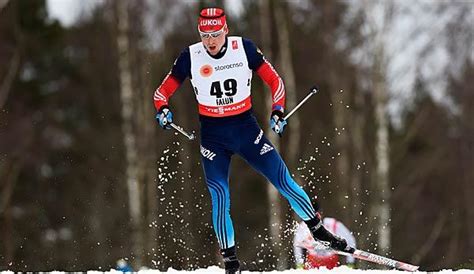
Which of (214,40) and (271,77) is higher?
(214,40)

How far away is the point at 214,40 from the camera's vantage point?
301 inches

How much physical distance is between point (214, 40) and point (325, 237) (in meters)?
1.95

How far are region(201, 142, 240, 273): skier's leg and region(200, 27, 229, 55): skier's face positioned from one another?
0.77 m

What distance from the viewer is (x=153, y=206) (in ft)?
75.2

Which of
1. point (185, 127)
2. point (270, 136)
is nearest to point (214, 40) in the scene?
point (270, 136)

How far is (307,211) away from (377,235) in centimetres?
1310

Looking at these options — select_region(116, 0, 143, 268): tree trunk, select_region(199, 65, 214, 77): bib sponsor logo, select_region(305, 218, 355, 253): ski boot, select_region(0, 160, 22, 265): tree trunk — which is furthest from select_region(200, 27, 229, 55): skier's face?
select_region(0, 160, 22, 265): tree trunk

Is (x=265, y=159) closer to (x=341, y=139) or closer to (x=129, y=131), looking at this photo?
(x=129, y=131)

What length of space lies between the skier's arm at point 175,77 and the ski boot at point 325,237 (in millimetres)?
1591

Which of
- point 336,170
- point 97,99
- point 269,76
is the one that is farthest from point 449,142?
point 269,76

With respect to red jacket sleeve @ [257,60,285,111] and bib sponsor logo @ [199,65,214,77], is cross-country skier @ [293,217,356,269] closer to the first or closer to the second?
red jacket sleeve @ [257,60,285,111]

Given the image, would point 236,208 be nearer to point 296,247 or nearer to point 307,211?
point 296,247

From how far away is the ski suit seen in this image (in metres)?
7.73

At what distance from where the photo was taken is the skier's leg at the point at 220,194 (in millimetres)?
7809
